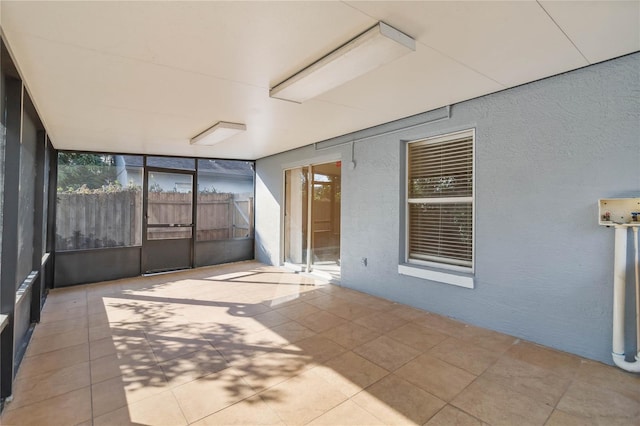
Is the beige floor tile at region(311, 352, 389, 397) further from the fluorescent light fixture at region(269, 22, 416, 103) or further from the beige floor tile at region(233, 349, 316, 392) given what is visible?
the fluorescent light fixture at region(269, 22, 416, 103)

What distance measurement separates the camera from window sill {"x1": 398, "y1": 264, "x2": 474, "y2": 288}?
10.8 feet

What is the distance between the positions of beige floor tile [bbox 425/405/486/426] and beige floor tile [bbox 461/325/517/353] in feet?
3.38

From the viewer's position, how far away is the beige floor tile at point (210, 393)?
196cm

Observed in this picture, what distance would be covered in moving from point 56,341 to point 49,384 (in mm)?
903

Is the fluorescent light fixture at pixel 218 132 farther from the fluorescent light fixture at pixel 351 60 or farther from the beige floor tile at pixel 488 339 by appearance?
the beige floor tile at pixel 488 339

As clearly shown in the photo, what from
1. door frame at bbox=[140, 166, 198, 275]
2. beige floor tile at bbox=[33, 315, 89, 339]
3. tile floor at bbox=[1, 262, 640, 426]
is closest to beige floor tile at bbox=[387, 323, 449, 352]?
tile floor at bbox=[1, 262, 640, 426]

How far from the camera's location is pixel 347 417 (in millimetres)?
1893

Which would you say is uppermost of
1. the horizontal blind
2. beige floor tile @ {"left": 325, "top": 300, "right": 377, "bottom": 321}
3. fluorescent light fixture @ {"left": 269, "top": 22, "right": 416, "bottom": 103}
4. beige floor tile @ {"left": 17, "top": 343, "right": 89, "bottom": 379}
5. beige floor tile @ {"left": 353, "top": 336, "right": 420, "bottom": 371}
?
fluorescent light fixture @ {"left": 269, "top": 22, "right": 416, "bottom": 103}

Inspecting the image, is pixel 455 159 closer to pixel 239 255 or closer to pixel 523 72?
pixel 523 72

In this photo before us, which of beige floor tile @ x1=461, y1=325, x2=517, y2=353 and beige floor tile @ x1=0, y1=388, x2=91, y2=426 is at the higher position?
beige floor tile @ x1=461, y1=325, x2=517, y2=353

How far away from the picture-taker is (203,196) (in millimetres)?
6492

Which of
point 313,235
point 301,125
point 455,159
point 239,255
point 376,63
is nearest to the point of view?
point 376,63

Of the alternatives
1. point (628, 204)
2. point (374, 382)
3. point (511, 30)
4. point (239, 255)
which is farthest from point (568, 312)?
point (239, 255)

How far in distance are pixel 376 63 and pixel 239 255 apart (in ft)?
18.6
